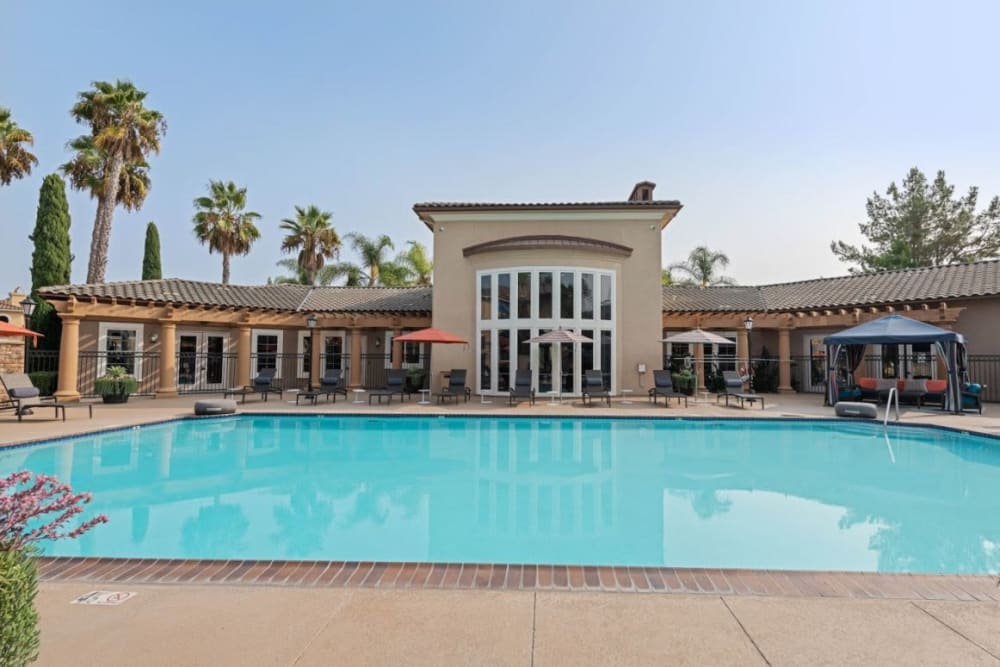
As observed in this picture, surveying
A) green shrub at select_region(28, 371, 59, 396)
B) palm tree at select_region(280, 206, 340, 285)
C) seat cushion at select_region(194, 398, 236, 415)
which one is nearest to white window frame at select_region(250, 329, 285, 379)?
green shrub at select_region(28, 371, 59, 396)

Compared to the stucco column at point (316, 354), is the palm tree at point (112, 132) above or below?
above

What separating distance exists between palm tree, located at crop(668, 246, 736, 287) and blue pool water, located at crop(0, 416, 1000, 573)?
2270cm

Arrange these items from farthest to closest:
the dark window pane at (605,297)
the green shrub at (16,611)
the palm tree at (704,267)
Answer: the palm tree at (704,267), the dark window pane at (605,297), the green shrub at (16,611)

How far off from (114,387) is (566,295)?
16.6m

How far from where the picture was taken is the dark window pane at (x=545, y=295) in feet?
59.0

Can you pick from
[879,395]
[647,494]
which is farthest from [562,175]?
[647,494]

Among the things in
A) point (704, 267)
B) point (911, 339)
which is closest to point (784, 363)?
point (911, 339)

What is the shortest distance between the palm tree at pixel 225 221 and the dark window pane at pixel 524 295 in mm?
20596

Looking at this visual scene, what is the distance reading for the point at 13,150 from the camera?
76.7ft

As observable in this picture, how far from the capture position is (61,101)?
22828 millimetres

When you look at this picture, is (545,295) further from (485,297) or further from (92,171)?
(92,171)

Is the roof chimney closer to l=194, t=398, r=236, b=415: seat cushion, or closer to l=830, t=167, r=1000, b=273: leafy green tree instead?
l=194, t=398, r=236, b=415: seat cushion

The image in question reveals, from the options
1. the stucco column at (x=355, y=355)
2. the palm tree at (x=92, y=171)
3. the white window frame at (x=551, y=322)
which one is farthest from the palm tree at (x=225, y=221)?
the white window frame at (x=551, y=322)

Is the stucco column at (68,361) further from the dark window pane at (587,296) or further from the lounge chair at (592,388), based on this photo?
the dark window pane at (587,296)
